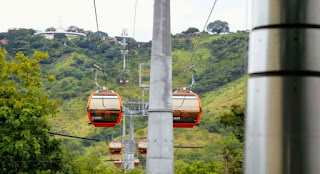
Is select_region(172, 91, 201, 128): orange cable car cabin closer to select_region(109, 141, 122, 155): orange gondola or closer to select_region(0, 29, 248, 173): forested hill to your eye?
select_region(109, 141, 122, 155): orange gondola

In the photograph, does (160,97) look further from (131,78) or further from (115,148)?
(131,78)

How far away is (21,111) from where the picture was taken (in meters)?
23.6

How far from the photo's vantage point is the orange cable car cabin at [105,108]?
60.1 ft

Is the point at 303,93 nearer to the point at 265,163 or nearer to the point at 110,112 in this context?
the point at 265,163

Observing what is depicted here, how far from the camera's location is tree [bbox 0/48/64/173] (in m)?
23.5

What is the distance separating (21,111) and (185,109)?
9.94m

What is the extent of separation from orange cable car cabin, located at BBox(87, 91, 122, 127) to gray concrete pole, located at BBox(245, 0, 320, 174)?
14.9m

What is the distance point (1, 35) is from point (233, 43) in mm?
49327

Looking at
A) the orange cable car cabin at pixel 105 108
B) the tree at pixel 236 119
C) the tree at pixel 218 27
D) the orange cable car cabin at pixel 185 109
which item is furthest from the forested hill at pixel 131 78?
the orange cable car cabin at pixel 185 109

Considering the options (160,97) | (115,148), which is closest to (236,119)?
(115,148)

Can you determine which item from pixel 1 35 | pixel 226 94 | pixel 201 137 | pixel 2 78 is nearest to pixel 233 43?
pixel 226 94

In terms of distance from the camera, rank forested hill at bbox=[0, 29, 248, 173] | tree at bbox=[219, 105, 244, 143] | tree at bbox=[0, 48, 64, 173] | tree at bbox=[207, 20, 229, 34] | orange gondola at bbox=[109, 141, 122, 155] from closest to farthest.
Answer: tree at bbox=[0, 48, 64, 173], tree at bbox=[219, 105, 244, 143], orange gondola at bbox=[109, 141, 122, 155], forested hill at bbox=[0, 29, 248, 173], tree at bbox=[207, 20, 229, 34]

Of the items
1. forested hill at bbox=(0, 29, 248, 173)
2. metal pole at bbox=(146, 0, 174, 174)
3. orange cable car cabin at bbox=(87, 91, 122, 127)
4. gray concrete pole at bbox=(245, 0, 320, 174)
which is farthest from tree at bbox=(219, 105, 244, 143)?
forested hill at bbox=(0, 29, 248, 173)

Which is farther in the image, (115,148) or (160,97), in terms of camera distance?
(115,148)
